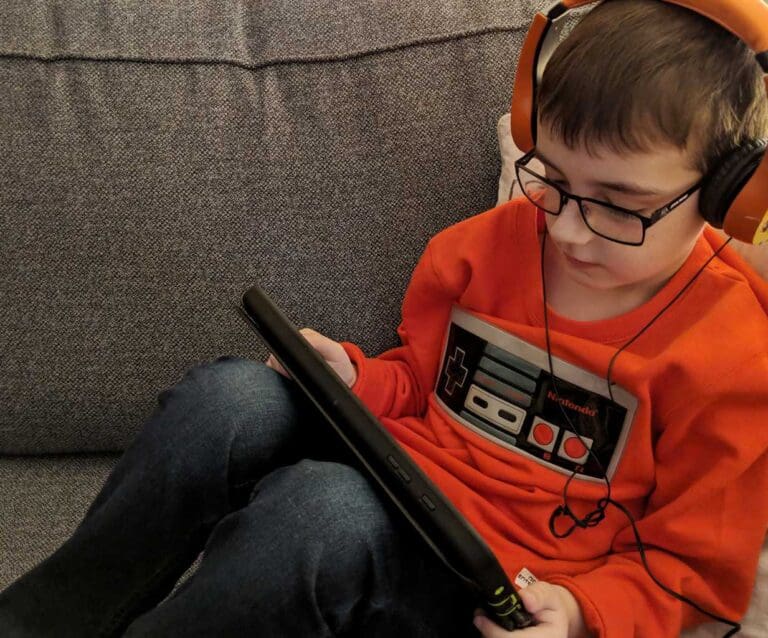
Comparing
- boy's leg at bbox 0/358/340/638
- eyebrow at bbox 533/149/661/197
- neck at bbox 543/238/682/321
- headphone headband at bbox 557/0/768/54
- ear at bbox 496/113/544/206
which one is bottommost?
boy's leg at bbox 0/358/340/638

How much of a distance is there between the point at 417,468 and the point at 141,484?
297 mm

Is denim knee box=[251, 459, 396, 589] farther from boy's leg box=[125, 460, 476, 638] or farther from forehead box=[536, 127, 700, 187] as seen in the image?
forehead box=[536, 127, 700, 187]

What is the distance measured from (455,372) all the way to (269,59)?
0.50 m

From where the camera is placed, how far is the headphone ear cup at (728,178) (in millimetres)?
636

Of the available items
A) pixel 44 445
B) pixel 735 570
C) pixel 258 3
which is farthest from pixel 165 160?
pixel 735 570

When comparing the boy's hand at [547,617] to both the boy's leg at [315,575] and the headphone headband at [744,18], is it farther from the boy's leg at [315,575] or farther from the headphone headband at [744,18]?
the headphone headband at [744,18]

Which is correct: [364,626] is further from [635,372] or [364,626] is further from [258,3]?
[258,3]

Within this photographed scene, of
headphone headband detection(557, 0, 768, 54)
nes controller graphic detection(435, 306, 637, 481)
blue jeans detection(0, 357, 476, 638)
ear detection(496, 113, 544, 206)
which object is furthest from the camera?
ear detection(496, 113, 544, 206)

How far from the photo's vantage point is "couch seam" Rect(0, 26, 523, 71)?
3.49 ft

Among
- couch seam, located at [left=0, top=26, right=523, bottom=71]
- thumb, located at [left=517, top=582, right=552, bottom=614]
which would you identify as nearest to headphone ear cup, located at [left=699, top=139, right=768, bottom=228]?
thumb, located at [left=517, top=582, right=552, bottom=614]

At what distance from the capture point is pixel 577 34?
0.69 metres

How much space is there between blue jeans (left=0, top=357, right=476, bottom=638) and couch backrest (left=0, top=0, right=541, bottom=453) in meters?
0.27

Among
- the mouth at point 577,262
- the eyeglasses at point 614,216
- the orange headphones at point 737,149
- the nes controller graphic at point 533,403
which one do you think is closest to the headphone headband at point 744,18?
the orange headphones at point 737,149

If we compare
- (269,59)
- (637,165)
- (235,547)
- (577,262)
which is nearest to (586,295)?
(577,262)
